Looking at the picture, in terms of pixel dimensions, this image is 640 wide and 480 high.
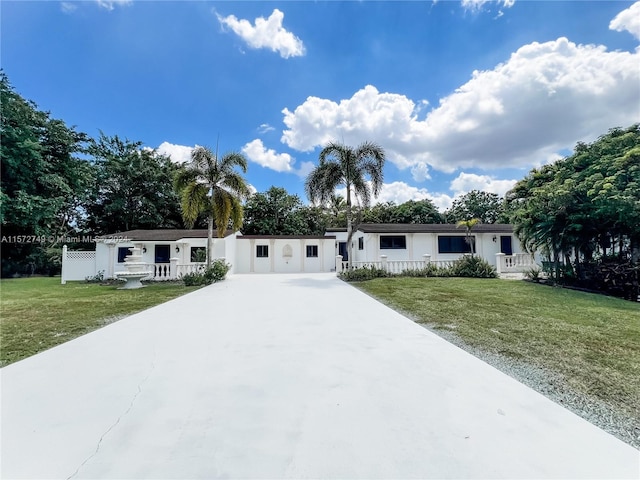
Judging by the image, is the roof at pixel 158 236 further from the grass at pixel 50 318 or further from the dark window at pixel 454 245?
the dark window at pixel 454 245

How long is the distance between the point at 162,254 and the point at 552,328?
1819cm

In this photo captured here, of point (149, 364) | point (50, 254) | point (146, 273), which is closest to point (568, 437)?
point (149, 364)

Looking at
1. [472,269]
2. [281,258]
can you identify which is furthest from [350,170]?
[281,258]

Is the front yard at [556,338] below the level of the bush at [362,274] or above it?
below

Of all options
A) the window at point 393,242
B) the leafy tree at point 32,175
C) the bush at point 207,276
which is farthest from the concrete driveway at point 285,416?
the leafy tree at point 32,175

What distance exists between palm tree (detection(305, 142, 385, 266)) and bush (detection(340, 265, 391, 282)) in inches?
141

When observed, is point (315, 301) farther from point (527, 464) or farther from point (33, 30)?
point (33, 30)

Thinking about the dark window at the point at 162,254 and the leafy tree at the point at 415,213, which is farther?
the leafy tree at the point at 415,213

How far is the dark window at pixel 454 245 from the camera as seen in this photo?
1759 cm

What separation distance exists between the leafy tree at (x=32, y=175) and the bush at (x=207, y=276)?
11815mm

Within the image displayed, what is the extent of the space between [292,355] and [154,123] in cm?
1996

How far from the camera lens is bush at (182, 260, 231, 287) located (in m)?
12.5

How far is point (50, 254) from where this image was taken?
66.3 ft

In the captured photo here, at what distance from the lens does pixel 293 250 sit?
1922 centimetres
